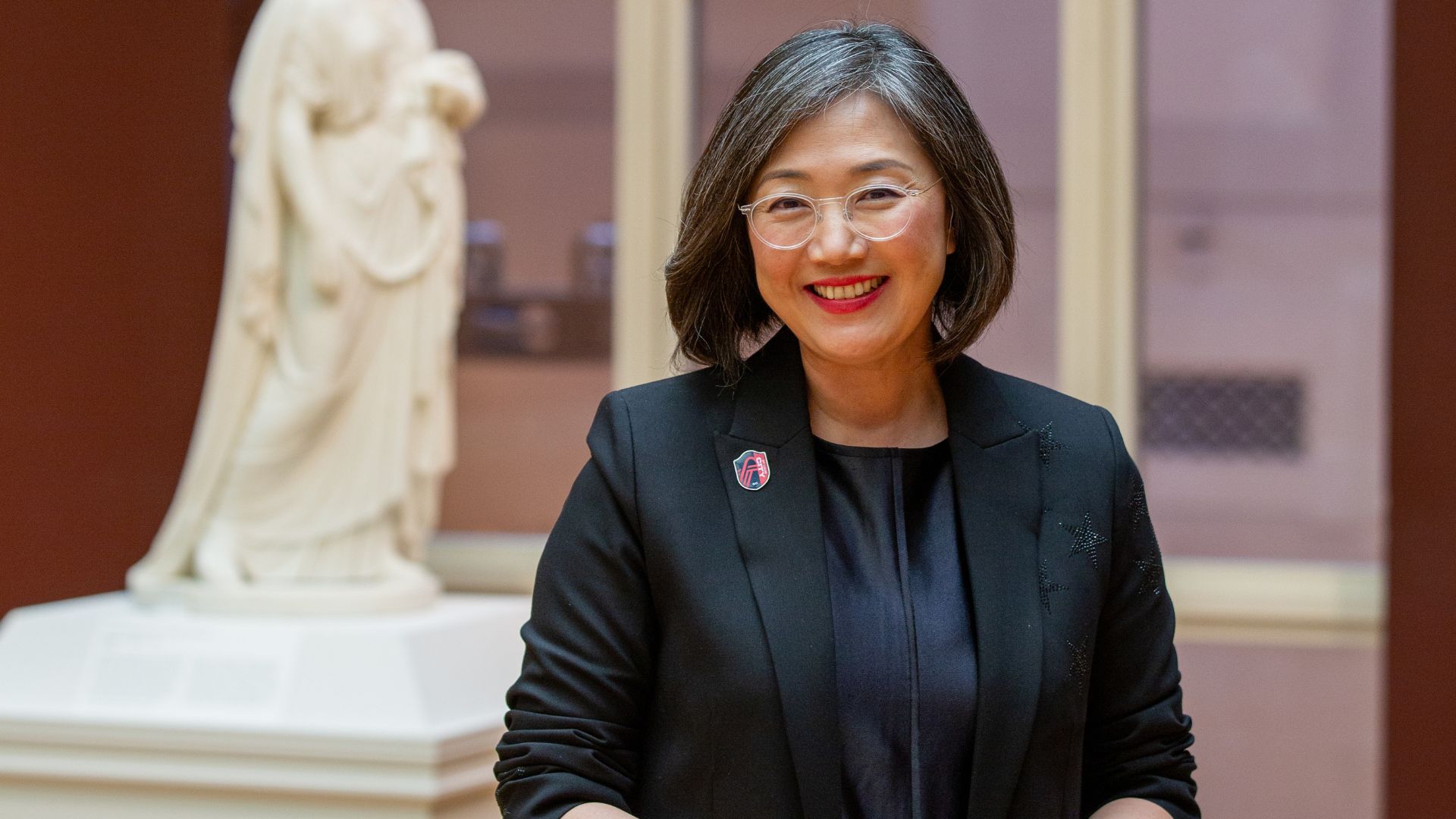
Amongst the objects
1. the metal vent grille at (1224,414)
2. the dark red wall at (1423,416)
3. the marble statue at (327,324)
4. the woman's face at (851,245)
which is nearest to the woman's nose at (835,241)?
the woman's face at (851,245)

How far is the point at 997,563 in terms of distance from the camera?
1687 millimetres

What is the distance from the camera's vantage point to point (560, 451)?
6074mm

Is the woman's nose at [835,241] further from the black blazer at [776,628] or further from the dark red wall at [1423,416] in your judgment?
the dark red wall at [1423,416]

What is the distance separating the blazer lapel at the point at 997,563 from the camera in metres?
1.61

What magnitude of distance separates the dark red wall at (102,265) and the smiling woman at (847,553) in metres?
3.63

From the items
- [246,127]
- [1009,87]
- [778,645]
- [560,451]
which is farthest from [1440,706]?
[246,127]

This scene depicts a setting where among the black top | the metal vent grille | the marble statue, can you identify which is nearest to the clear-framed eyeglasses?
the black top

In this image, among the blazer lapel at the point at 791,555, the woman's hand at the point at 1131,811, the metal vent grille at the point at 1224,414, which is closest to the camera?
the blazer lapel at the point at 791,555

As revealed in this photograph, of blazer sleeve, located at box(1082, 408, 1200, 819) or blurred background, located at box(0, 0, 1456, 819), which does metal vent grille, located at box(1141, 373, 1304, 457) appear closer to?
blurred background, located at box(0, 0, 1456, 819)

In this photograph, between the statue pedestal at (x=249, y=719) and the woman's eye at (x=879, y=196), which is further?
the statue pedestal at (x=249, y=719)

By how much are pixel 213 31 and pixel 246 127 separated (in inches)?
56.5

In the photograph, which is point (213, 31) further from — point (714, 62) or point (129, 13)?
point (714, 62)

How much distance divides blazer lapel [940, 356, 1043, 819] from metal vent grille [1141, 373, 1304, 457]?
3894 mm

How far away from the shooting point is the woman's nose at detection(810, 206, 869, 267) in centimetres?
165
